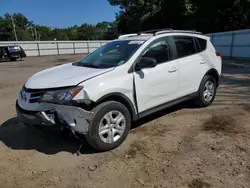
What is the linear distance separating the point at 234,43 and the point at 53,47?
2551cm

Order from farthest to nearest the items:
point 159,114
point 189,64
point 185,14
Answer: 1. point 185,14
2. point 159,114
3. point 189,64

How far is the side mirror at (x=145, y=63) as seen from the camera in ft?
12.0

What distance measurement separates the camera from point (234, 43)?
18047 mm

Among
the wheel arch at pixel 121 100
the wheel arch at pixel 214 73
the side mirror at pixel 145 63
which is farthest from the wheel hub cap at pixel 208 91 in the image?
the wheel arch at pixel 121 100

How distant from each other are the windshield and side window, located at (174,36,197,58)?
914mm

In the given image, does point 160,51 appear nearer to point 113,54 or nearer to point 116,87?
point 113,54

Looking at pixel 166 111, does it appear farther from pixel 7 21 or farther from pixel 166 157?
pixel 7 21

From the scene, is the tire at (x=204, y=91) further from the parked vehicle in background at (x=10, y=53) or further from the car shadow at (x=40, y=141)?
the parked vehicle in background at (x=10, y=53)

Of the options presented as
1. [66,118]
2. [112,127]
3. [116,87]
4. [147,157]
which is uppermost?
[116,87]

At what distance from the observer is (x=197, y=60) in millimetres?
4840

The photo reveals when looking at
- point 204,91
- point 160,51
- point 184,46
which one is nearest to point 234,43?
point 204,91

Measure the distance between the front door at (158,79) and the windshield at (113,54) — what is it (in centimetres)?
27

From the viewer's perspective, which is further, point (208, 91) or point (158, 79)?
point (208, 91)

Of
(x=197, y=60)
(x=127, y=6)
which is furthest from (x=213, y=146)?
(x=127, y=6)
